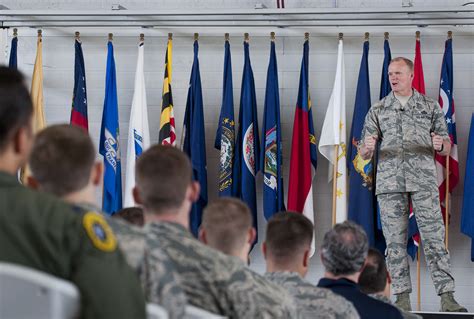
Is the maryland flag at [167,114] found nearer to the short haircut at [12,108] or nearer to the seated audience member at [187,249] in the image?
the seated audience member at [187,249]

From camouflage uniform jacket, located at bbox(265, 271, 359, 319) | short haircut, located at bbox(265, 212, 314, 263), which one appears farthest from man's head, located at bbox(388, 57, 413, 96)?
camouflage uniform jacket, located at bbox(265, 271, 359, 319)

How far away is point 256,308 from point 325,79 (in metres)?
5.69

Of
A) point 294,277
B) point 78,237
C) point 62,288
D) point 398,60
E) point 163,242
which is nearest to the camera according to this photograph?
point 62,288

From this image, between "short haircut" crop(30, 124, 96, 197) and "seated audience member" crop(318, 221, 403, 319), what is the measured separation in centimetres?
179

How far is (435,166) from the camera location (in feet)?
23.5

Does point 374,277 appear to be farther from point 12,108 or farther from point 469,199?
point 469,199

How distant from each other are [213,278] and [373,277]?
1673mm

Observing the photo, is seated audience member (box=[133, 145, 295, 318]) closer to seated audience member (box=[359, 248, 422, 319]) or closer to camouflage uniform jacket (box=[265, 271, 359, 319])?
camouflage uniform jacket (box=[265, 271, 359, 319])

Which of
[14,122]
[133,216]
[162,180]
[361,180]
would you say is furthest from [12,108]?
[361,180]

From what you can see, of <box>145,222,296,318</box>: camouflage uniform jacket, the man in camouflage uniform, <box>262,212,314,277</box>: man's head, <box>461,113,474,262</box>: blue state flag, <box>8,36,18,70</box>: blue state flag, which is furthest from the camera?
<box>8,36,18,70</box>: blue state flag

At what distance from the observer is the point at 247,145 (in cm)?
790

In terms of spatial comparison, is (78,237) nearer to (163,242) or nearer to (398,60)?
(163,242)

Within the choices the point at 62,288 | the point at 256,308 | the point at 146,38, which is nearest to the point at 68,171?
the point at 62,288

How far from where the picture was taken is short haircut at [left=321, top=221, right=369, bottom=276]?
3.65 metres
